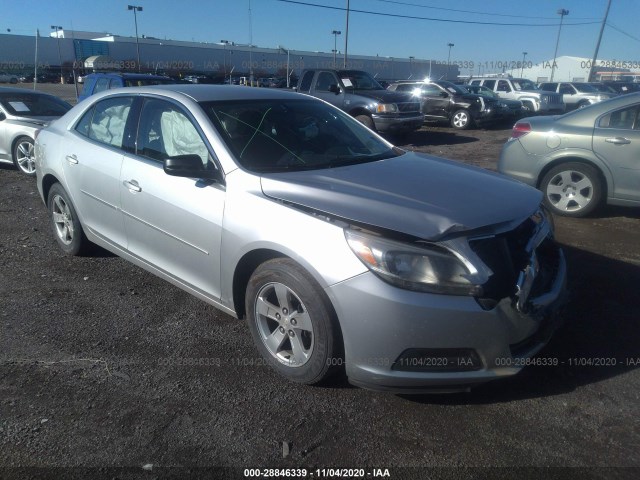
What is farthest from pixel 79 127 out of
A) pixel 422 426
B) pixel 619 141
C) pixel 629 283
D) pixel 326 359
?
pixel 619 141

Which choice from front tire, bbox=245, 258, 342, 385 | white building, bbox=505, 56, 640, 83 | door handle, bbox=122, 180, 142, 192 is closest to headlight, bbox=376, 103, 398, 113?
door handle, bbox=122, 180, 142, 192

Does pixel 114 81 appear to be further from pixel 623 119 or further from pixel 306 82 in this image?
pixel 623 119

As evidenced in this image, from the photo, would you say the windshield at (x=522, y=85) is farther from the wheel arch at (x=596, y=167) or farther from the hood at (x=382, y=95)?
the wheel arch at (x=596, y=167)

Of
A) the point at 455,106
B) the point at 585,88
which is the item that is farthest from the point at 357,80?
the point at 585,88

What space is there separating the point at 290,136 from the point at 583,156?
13.8 feet

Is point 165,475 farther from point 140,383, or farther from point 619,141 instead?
point 619,141

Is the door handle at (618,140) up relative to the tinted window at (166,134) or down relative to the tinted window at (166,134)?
down

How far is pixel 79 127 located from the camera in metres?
4.70

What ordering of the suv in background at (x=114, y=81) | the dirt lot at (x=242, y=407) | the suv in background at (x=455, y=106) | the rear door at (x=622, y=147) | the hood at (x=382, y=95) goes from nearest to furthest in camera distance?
1. the dirt lot at (x=242, y=407)
2. the rear door at (x=622, y=147)
3. the suv in background at (x=114, y=81)
4. the hood at (x=382, y=95)
5. the suv in background at (x=455, y=106)

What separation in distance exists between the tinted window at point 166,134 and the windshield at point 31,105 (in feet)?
21.0

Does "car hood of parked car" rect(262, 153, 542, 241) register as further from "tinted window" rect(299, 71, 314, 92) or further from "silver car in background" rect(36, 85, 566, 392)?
"tinted window" rect(299, 71, 314, 92)

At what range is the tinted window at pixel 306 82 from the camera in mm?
14305

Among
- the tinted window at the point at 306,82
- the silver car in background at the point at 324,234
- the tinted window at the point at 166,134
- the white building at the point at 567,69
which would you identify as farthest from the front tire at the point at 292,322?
the white building at the point at 567,69

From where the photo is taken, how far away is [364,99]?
1326cm
